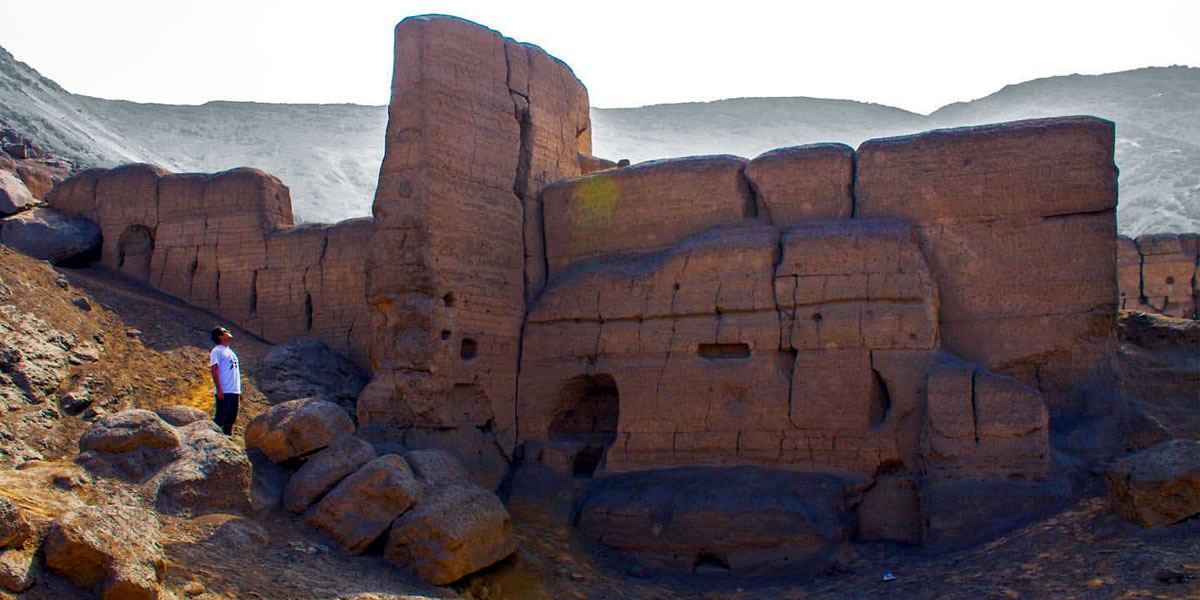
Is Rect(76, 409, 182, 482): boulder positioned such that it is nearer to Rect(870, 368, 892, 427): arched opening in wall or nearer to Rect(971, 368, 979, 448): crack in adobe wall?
Rect(870, 368, 892, 427): arched opening in wall

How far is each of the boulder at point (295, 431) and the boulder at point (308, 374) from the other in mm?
3412

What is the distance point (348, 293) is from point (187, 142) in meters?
37.8

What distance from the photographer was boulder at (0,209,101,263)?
1433 centimetres

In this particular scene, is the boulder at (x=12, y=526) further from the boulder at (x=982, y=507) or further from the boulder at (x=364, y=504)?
the boulder at (x=982, y=507)

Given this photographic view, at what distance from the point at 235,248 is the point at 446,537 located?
25.7 feet

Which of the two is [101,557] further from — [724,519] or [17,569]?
[724,519]

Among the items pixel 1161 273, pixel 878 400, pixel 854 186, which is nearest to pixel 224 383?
pixel 878 400

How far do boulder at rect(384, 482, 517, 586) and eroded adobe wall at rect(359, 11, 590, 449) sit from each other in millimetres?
2374

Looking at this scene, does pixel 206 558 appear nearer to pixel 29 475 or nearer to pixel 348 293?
pixel 29 475

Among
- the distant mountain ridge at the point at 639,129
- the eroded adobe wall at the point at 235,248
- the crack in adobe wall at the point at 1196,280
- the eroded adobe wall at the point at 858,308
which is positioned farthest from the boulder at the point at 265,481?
the distant mountain ridge at the point at 639,129

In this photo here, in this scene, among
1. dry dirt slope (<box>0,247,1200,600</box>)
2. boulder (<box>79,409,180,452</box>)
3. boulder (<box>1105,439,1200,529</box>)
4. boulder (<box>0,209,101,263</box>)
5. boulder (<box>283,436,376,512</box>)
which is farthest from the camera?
boulder (<box>0,209,101,263</box>)

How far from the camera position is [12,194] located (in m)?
14.9

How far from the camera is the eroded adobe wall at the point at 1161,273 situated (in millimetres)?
18109

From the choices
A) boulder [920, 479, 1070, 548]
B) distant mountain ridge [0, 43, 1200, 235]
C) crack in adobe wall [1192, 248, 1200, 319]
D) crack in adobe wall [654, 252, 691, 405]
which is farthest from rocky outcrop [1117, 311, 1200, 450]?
distant mountain ridge [0, 43, 1200, 235]
